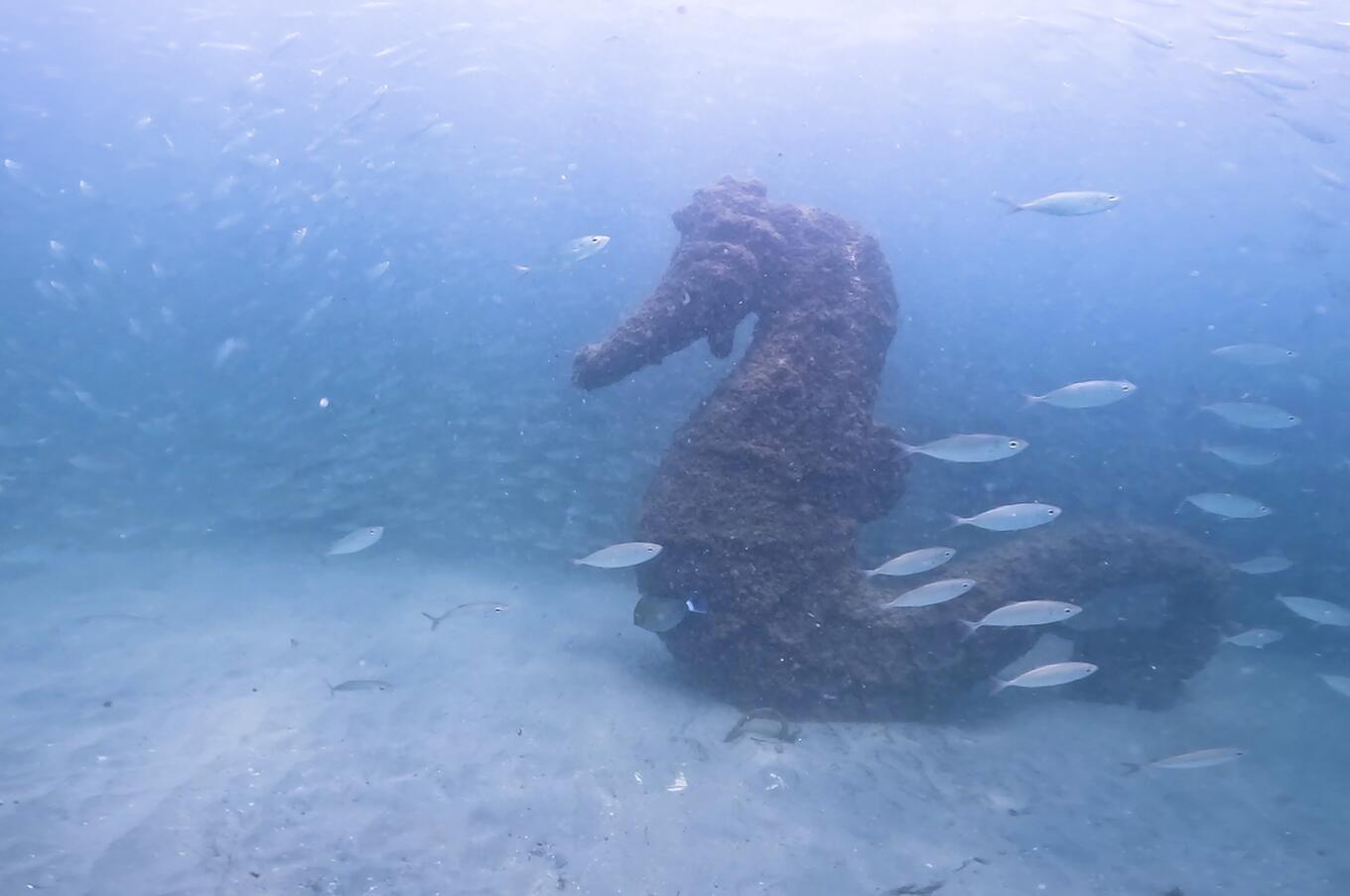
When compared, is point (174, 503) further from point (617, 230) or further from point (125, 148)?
point (125, 148)

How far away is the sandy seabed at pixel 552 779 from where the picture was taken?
177 inches

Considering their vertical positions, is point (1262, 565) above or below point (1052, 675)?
below

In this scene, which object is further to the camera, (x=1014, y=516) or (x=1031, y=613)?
(x=1014, y=516)

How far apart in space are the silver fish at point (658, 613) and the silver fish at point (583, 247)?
15.5ft

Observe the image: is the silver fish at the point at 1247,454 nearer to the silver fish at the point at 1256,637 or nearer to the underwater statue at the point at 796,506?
the silver fish at the point at 1256,637

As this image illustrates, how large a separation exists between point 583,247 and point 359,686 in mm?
5887

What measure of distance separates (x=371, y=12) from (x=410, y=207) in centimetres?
1017

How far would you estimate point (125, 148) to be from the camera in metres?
39.3

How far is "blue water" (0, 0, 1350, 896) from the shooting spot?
676 centimetres

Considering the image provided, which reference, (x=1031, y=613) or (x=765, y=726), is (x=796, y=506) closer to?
(x=765, y=726)

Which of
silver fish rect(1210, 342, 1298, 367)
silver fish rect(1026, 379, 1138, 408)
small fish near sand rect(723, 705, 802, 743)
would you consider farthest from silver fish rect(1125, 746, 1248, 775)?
silver fish rect(1210, 342, 1298, 367)

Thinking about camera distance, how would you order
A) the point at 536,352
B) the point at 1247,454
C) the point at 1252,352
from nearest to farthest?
the point at 1247,454 → the point at 1252,352 → the point at 536,352

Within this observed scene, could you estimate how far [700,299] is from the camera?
24.3 ft

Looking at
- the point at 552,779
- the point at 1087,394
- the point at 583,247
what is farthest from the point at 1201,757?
the point at 583,247
